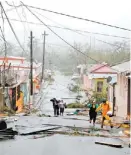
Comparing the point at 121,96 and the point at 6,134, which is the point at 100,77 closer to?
the point at 121,96

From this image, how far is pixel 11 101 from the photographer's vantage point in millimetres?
25938

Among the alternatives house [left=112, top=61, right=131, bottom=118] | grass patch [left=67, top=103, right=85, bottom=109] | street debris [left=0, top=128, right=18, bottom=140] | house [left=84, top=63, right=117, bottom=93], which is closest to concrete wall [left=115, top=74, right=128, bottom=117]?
house [left=112, top=61, right=131, bottom=118]

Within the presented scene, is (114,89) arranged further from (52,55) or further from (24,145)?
(52,55)

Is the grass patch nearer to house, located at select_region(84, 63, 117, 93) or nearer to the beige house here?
house, located at select_region(84, 63, 117, 93)

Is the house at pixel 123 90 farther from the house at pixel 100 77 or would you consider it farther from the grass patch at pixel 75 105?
the house at pixel 100 77

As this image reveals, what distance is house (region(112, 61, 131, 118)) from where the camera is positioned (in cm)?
1797

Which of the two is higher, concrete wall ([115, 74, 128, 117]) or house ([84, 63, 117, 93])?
house ([84, 63, 117, 93])

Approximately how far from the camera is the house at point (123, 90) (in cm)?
1797

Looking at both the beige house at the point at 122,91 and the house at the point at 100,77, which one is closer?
the beige house at the point at 122,91

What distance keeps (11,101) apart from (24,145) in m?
18.6

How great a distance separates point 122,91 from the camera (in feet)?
69.1

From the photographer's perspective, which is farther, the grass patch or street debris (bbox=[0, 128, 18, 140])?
the grass patch

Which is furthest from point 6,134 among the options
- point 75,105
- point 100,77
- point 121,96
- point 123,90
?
point 100,77

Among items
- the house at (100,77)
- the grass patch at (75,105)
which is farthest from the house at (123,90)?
the house at (100,77)
